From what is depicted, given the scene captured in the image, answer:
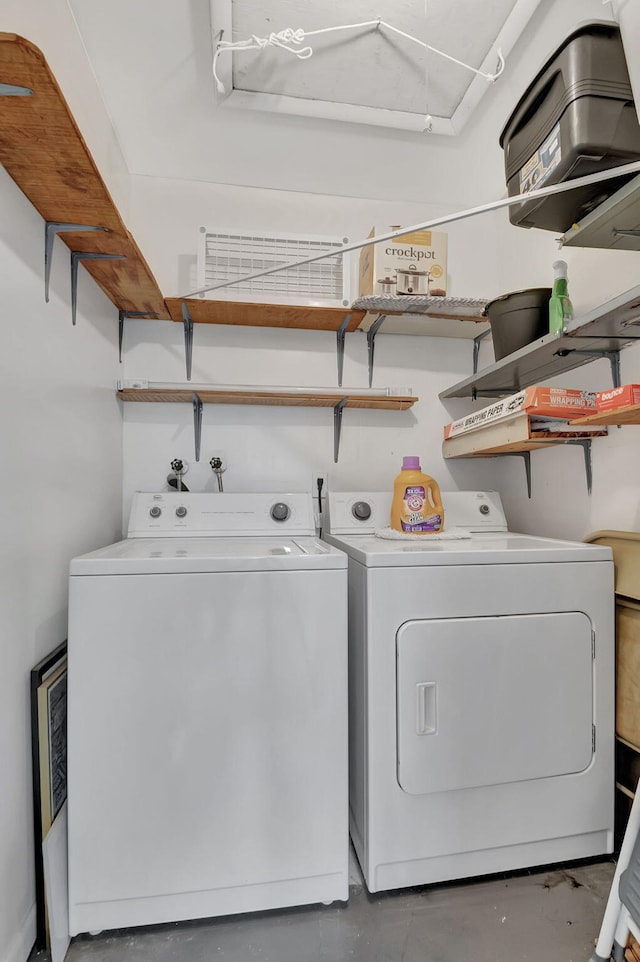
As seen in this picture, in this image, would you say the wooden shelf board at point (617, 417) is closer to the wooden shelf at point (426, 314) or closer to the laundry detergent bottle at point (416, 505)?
the laundry detergent bottle at point (416, 505)

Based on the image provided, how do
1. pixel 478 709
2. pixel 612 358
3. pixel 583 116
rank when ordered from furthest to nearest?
1. pixel 612 358
2. pixel 478 709
3. pixel 583 116

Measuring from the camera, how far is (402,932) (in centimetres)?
120

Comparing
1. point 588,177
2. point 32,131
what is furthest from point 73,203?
point 588,177

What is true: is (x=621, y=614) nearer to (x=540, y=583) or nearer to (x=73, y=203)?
(x=540, y=583)

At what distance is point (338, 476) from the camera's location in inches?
86.6

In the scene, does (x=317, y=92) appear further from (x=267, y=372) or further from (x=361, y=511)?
(x=361, y=511)

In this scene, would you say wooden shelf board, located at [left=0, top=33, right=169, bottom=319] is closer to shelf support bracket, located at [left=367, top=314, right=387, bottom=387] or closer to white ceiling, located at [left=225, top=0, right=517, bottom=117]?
white ceiling, located at [left=225, top=0, right=517, bottom=117]

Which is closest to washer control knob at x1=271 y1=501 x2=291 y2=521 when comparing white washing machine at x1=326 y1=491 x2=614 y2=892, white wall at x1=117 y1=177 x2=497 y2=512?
white wall at x1=117 y1=177 x2=497 y2=512

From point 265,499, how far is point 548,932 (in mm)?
1546

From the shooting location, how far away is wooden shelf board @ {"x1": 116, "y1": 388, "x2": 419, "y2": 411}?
1.91 meters

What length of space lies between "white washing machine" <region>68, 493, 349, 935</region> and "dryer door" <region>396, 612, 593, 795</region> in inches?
8.2

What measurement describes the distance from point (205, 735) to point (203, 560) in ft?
1.48

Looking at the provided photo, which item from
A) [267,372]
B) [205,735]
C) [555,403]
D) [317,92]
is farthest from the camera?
[267,372]

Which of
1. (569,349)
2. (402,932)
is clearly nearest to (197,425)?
(569,349)
